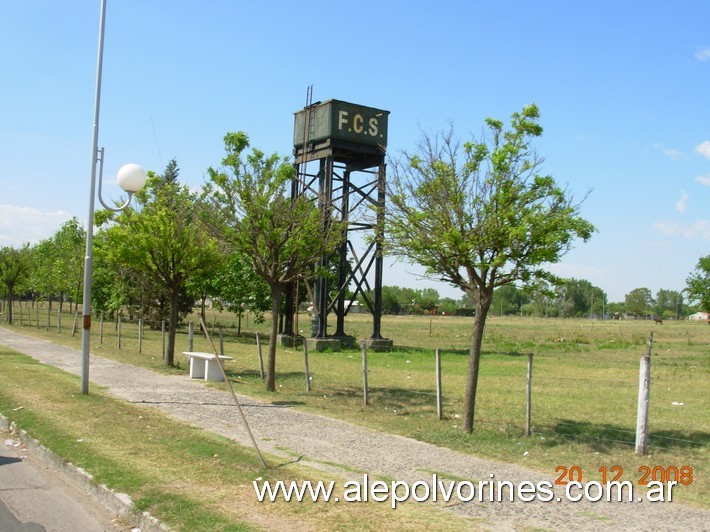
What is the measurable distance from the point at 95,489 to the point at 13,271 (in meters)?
37.7

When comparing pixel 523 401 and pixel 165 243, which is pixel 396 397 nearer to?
pixel 523 401

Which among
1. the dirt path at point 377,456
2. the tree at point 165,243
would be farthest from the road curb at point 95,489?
the tree at point 165,243

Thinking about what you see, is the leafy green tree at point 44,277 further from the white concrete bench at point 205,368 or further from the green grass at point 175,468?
the green grass at point 175,468

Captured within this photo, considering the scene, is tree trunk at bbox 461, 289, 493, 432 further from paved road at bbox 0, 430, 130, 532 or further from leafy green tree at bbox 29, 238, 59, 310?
leafy green tree at bbox 29, 238, 59, 310

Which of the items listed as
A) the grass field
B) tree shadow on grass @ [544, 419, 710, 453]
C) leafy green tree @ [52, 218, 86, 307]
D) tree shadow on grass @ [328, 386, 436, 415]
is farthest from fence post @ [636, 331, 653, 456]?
leafy green tree @ [52, 218, 86, 307]

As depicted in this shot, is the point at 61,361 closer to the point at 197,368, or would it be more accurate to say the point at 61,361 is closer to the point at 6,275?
the point at 197,368

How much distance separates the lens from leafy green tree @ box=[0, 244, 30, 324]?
40344 millimetres

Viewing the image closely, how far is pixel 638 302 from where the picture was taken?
6353 inches

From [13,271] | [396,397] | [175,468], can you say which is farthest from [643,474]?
[13,271]

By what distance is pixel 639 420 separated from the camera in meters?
8.62

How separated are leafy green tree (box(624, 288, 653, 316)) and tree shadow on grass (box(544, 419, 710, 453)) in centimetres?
16232

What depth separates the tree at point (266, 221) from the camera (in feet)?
46.4

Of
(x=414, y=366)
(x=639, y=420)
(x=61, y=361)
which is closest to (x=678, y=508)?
(x=639, y=420)

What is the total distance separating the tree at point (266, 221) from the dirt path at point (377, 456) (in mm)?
2524
